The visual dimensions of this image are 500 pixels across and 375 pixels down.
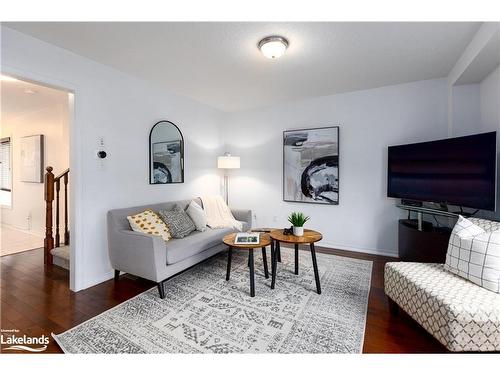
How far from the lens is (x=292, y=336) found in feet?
5.52

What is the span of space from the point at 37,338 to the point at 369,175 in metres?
3.92

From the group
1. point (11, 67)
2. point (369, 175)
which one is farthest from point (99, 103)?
point (369, 175)

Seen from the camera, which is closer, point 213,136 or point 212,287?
point 212,287

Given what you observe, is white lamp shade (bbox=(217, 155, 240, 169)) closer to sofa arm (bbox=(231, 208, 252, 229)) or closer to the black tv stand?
sofa arm (bbox=(231, 208, 252, 229))

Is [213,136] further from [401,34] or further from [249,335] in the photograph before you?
[249,335]

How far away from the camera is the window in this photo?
191 inches

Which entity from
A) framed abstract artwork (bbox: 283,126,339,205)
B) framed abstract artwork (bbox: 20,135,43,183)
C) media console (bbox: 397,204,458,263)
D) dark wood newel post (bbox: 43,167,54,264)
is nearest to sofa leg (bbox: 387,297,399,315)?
media console (bbox: 397,204,458,263)

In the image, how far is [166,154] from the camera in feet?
11.1

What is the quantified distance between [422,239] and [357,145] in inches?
61.2

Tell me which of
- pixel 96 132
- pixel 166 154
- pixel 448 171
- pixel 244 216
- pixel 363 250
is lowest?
pixel 363 250

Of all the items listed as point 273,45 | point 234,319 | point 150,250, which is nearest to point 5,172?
point 150,250

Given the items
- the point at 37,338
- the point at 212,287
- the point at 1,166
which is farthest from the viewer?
the point at 1,166

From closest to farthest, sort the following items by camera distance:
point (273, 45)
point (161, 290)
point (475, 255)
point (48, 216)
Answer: point (475, 255) < point (273, 45) < point (161, 290) < point (48, 216)

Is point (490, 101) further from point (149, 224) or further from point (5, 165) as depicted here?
point (5, 165)
